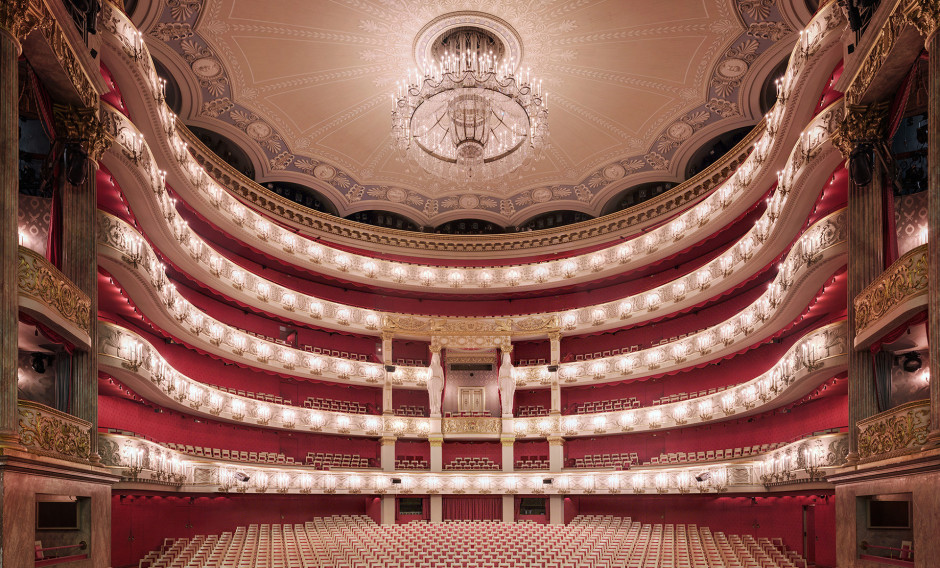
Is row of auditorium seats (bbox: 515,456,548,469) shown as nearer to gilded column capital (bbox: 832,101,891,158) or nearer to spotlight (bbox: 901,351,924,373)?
spotlight (bbox: 901,351,924,373)

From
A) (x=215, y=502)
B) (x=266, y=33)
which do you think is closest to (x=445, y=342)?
(x=215, y=502)

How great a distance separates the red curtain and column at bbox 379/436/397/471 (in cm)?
242

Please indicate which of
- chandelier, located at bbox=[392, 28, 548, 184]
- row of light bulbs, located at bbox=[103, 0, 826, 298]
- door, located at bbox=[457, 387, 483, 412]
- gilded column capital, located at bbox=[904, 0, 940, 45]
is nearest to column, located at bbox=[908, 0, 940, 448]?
gilded column capital, located at bbox=[904, 0, 940, 45]

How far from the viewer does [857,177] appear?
1043 cm

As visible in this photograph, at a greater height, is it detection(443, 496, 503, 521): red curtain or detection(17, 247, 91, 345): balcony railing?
detection(17, 247, 91, 345): balcony railing

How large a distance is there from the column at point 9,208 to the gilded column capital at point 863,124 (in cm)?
1102

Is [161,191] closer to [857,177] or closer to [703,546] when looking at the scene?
[857,177]

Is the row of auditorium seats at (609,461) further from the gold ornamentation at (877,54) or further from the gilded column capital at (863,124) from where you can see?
the gold ornamentation at (877,54)

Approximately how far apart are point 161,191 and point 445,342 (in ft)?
47.3

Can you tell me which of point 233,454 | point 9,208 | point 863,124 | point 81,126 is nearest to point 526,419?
point 233,454

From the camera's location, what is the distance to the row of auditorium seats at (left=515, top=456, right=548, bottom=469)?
27.1 m

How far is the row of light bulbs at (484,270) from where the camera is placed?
1764 cm

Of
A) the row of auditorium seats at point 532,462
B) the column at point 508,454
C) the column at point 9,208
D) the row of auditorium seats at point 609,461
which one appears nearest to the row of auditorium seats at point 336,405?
the column at point 508,454

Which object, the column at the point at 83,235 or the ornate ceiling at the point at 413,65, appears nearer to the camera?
the column at the point at 83,235
